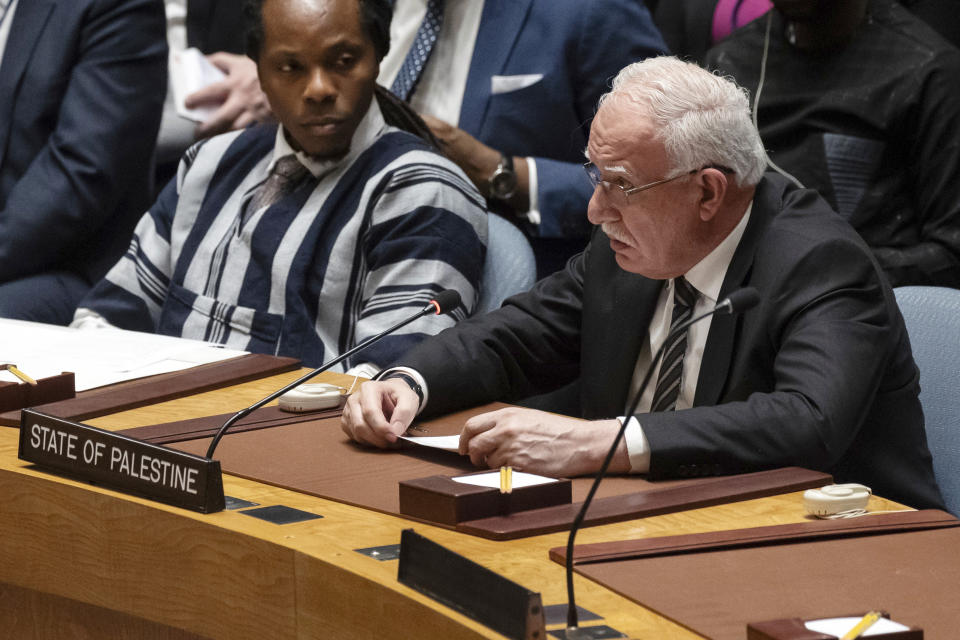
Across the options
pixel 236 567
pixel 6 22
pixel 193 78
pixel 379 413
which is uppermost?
pixel 6 22

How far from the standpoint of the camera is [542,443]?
5.30 ft

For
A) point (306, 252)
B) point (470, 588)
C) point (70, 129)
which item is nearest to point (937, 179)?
point (306, 252)

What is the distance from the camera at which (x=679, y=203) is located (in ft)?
6.31

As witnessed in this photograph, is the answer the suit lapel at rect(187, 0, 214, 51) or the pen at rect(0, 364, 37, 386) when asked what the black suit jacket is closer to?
the pen at rect(0, 364, 37, 386)

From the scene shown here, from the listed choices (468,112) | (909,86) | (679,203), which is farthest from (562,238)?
(679,203)

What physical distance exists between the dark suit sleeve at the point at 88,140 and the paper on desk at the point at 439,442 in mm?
1850

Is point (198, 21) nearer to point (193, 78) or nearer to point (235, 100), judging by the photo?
point (193, 78)

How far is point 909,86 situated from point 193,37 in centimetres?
199

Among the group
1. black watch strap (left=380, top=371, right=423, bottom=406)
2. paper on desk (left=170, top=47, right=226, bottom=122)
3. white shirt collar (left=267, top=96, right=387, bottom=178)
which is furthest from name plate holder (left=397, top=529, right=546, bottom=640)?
paper on desk (left=170, top=47, right=226, bottom=122)

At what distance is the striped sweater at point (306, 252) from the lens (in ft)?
8.13

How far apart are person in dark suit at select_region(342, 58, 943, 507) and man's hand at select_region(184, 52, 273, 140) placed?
135 centimetres

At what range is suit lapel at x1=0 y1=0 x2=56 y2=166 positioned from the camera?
11.1 feet

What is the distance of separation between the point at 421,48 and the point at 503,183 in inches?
17.5

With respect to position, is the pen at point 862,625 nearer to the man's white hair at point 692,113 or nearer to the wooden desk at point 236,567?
the wooden desk at point 236,567
